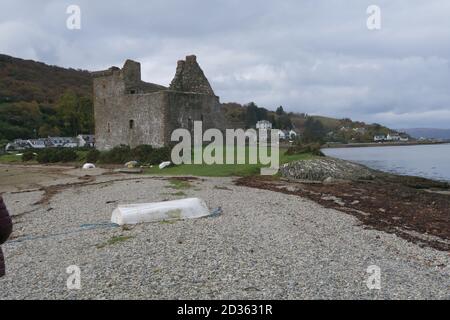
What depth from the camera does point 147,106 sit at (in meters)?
33.9

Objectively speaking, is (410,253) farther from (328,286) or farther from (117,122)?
(117,122)

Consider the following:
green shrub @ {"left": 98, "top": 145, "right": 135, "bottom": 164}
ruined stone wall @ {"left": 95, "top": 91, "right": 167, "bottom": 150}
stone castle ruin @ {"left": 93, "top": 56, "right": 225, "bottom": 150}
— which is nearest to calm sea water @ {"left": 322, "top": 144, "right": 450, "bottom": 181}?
stone castle ruin @ {"left": 93, "top": 56, "right": 225, "bottom": 150}

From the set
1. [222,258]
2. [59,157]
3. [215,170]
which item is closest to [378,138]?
[59,157]

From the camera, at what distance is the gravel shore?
645 cm

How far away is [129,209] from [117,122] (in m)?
27.3

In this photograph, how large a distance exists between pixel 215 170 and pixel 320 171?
19.4 ft

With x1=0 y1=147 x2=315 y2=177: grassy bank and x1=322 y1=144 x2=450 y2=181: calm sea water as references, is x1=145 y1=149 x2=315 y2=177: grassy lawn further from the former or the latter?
x1=322 y1=144 x2=450 y2=181: calm sea water

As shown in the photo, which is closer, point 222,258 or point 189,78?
point 222,258

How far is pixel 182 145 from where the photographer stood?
105 ft

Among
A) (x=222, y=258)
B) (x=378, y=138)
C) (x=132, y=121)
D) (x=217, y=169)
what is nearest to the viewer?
(x=222, y=258)

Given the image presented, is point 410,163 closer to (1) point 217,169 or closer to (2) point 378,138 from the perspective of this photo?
(1) point 217,169

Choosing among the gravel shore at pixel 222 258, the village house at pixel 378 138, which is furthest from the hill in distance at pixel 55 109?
the gravel shore at pixel 222 258

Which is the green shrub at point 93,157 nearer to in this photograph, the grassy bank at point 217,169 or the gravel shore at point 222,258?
the grassy bank at point 217,169
